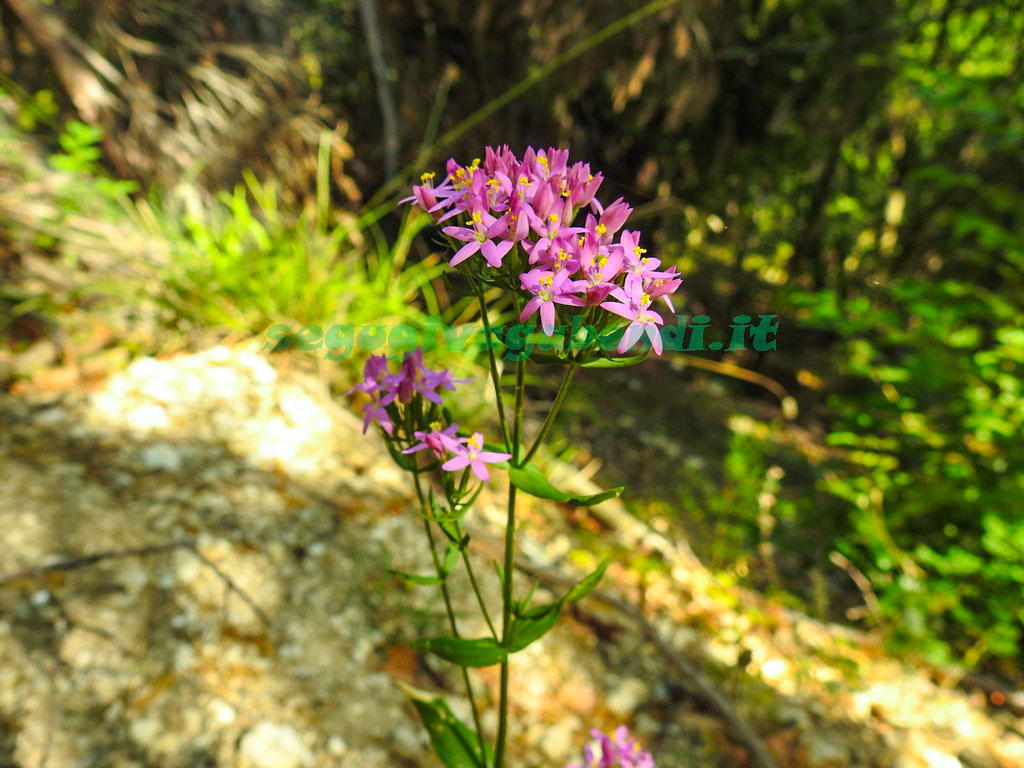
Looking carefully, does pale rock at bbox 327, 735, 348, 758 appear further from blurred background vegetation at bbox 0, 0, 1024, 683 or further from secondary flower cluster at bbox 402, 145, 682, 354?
blurred background vegetation at bbox 0, 0, 1024, 683

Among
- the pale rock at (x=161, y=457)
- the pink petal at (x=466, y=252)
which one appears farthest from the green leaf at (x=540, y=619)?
the pale rock at (x=161, y=457)

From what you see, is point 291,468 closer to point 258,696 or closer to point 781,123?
point 258,696

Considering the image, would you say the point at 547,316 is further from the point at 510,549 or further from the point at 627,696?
the point at 627,696

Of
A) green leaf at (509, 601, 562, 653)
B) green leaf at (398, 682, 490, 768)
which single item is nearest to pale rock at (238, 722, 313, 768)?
green leaf at (398, 682, 490, 768)

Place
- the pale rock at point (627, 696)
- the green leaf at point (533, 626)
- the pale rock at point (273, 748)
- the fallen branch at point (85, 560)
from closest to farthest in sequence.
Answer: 1. the green leaf at point (533, 626)
2. the pale rock at point (273, 748)
3. the fallen branch at point (85, 560)
4. the pale rock at point (627, 696)

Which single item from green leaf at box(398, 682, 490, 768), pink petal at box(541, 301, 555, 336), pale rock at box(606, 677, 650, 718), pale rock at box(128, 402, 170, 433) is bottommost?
pale rock at box(606, 677, 650, 718)

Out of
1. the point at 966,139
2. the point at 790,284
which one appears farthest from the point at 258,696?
the point at 966,139

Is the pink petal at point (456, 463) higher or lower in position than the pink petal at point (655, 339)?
lower

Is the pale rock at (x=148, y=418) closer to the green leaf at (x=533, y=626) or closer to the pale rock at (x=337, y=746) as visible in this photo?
the pale rock at (x=337, y=746)
